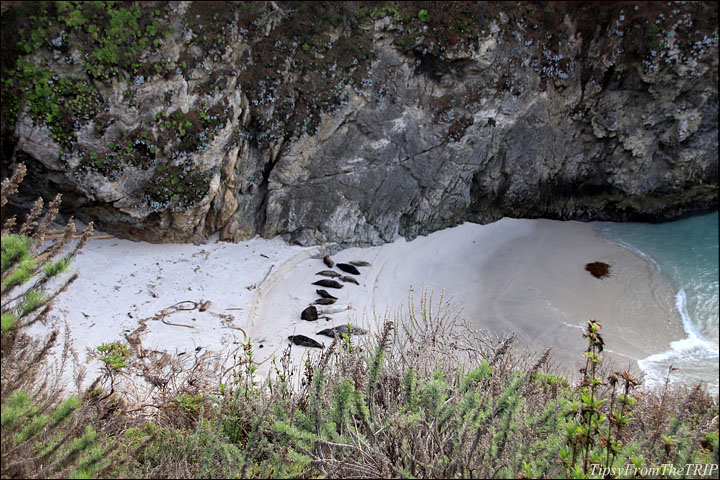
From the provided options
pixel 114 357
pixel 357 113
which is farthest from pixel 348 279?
pixel 114 357

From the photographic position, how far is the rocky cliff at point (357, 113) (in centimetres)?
972

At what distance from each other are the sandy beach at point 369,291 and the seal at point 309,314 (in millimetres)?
143

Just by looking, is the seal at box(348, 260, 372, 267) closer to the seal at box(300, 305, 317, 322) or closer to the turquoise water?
the seal at box(300, 305, 317, 322)

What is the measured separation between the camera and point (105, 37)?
982cm

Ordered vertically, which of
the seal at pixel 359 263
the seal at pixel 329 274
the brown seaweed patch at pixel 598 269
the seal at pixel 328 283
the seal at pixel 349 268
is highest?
the brown seaweed patch at pixel 598 269

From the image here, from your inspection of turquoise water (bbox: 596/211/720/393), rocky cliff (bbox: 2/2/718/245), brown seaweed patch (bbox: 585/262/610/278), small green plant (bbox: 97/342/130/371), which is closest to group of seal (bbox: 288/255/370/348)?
rocky cliff (bbox: 2/2/718/245)

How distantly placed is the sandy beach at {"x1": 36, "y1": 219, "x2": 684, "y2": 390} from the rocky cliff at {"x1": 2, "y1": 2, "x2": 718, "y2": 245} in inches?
35.2

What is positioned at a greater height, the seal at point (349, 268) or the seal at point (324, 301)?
the seal at point (349, 268)

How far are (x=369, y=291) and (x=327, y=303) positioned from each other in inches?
48.7

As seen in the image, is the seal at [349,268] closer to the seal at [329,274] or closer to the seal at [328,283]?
the seal at [329,274]

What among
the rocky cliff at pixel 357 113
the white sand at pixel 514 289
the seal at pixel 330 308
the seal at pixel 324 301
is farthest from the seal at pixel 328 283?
the rocky cliff at pixel 357 113

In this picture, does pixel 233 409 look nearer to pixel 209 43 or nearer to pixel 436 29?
pixel 209 43

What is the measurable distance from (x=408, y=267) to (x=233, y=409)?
844 centimetres

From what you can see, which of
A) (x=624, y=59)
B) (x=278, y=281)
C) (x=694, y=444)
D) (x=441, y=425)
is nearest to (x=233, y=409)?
(x=441, y=425)
